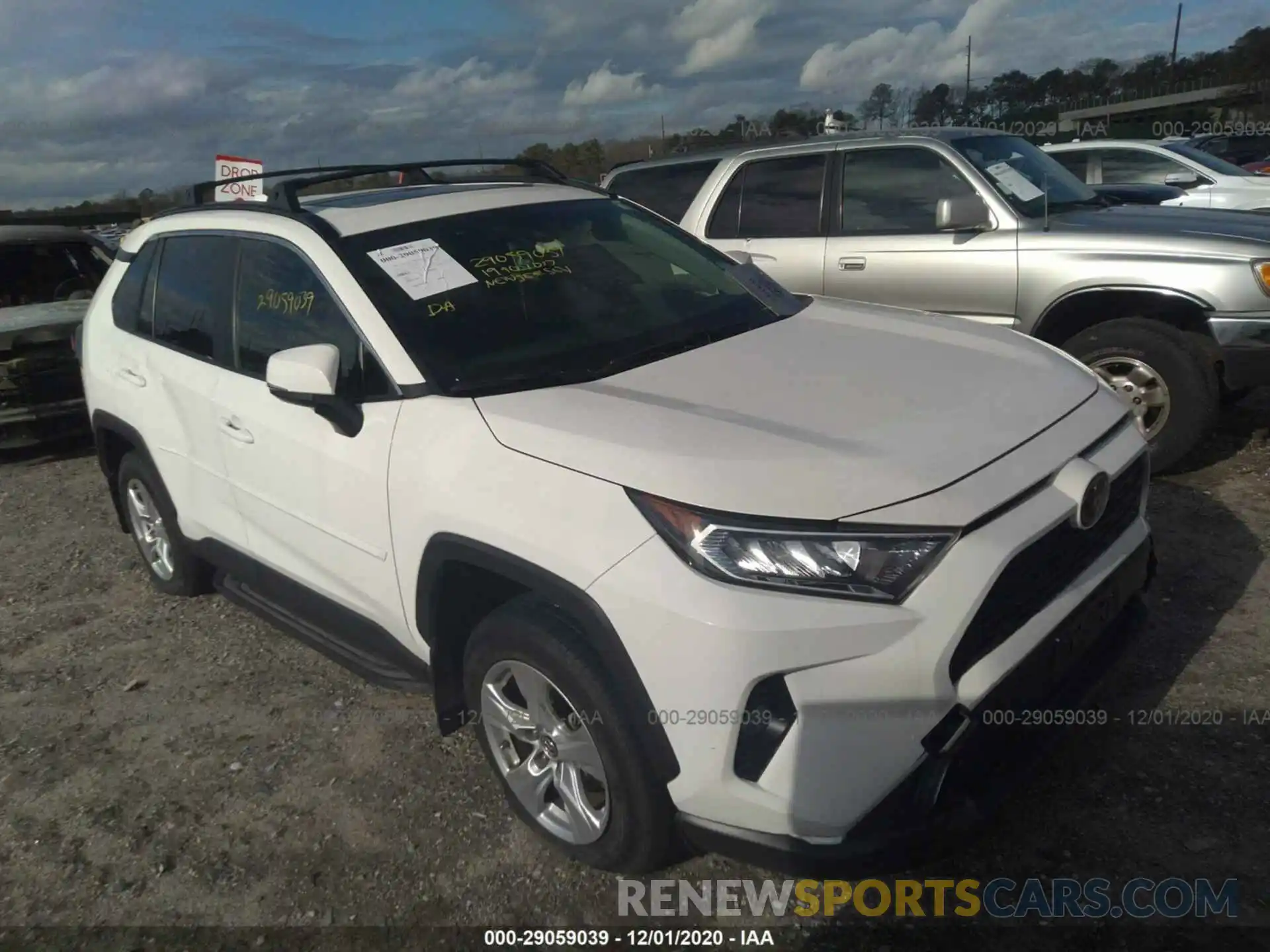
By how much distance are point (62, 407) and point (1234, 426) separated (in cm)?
777

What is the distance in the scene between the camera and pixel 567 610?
7.47 feet

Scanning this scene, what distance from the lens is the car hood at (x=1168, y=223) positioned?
4.73 meters

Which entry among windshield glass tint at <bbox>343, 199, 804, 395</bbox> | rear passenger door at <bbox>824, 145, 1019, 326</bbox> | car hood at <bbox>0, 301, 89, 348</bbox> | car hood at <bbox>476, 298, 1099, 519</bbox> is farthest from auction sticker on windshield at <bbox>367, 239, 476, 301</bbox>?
car hood at <bbox>0, 301, 89, 348</bbox>

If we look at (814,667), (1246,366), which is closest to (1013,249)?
(1246,366)

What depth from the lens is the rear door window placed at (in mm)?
6312

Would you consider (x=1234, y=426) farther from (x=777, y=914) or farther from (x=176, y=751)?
(x=176, y=751)

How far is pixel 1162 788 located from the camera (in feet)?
9.10

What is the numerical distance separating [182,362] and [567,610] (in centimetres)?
231

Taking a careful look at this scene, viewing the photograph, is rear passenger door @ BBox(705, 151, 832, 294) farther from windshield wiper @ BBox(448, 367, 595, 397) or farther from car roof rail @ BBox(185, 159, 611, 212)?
windshield wiper @ BBox(448, 367, 595, 397)

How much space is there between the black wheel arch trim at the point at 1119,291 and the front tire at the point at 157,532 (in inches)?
170

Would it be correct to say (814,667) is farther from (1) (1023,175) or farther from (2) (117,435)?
(1) (1023,175)

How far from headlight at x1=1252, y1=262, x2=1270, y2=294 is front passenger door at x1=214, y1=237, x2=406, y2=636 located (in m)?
4.07

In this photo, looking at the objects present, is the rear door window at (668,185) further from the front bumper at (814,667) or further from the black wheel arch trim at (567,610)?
the front bumper at (814,667)

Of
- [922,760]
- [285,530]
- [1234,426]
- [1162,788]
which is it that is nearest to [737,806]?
[922,760]
